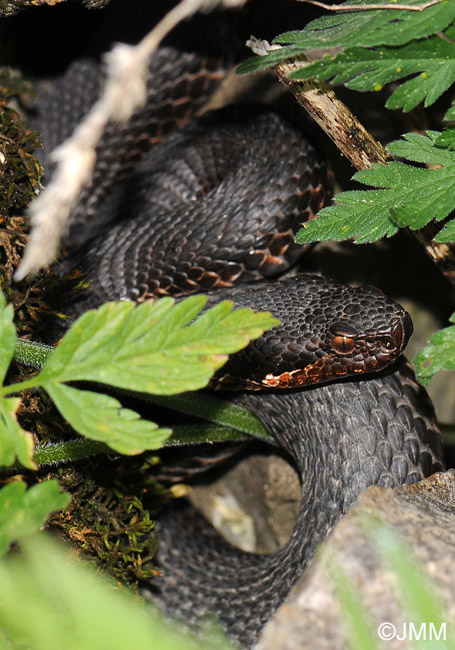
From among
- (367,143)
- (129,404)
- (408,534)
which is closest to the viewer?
(408,534)

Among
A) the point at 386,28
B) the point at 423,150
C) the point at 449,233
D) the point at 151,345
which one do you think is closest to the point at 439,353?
the point at 449,233

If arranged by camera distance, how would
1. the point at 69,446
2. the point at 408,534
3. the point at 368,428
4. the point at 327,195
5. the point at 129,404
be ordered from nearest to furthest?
the point at 408,534 < the point at 69,446 < the point at 368,428 < the point at 129,404 < the point at 327,195

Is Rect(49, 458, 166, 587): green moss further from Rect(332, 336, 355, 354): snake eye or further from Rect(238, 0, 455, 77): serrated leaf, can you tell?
Rect(238, 0, 455, 77): serrated leaf

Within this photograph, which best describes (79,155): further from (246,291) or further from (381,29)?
(246,291)

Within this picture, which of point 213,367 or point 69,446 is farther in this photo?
point 69,446

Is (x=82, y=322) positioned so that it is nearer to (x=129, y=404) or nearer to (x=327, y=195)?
(x=129, y=404)

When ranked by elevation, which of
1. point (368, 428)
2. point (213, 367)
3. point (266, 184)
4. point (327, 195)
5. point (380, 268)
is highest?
point (213, 367)

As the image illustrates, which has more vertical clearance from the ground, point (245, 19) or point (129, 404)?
point (245, 19)

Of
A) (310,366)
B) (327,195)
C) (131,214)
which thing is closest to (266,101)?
(327,195)
